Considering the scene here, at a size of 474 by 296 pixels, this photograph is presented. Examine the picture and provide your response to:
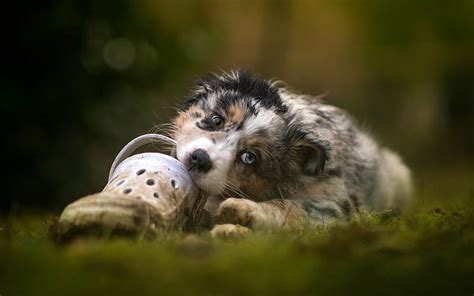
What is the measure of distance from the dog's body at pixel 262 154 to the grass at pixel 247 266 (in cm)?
79

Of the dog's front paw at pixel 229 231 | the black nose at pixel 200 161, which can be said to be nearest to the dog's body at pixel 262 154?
the black nose at pixel 200 161

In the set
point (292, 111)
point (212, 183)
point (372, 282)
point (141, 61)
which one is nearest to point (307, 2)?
point (141, 61)

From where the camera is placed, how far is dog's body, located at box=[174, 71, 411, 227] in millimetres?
5324

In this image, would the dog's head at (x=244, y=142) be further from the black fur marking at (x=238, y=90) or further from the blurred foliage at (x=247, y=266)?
the blurred foliage at (x=247, y=266)

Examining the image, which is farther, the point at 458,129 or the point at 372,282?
the point at 458,129

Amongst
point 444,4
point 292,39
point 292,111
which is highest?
point 444,4

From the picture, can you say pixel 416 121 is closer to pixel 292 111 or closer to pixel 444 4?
pixel 444 4

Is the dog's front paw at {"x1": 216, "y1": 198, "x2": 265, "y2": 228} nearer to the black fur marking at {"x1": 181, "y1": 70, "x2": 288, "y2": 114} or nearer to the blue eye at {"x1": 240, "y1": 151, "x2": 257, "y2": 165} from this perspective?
the blue eye at {"x1": 240, "y1": 151, "x2": 257, "y2": 165}

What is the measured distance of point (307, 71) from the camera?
16875 millimetres

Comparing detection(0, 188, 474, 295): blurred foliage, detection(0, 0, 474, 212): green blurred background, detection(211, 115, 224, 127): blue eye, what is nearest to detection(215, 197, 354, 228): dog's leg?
detection(0, 188, 474, 295): blurred foliage

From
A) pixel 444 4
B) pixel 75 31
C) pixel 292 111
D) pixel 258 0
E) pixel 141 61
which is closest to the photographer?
pixel 292 111

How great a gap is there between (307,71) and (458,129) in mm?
3610

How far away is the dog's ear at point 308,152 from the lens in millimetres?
5945

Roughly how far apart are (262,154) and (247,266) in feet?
6.39
